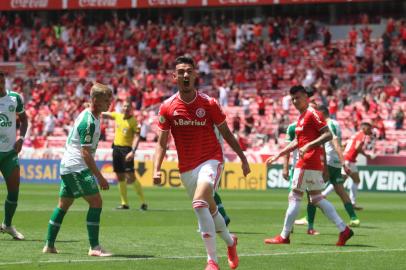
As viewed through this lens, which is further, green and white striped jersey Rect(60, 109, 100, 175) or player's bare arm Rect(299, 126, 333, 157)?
player's bare arm Rect(299, 126, 333, 157)

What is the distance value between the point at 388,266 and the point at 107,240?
4.59m

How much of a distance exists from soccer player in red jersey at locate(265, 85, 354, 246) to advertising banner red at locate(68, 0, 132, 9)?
39178 millimetres

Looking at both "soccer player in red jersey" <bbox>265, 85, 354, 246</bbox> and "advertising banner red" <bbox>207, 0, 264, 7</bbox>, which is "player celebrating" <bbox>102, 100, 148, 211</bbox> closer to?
"soccer player in red jersey" <bbox>265, 85, 354, 246</bbox>

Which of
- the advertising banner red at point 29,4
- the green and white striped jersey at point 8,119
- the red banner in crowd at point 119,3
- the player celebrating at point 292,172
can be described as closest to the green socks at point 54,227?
the green and white striped jersey at point 8,119

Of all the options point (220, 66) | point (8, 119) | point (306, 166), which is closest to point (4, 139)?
point (8, 119)

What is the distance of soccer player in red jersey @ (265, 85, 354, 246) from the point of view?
14.7m

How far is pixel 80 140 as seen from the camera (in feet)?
40.8

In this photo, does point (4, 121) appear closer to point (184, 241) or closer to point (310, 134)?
point (184, 241)

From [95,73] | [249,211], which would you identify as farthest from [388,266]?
[95,73]

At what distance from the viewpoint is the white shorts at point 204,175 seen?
434 inches

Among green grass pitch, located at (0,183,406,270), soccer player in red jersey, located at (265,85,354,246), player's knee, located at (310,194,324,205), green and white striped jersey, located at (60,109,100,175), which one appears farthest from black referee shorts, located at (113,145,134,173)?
green and white striped jersey, located at (60,109,100,175)

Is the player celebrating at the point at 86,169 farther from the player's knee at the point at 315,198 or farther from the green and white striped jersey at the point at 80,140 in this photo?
the player's knee at the point at 315,198

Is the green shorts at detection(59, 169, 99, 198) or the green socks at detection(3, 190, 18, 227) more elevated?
the green shorts at detection(59, 169, 99, 198)

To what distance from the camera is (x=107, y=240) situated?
1484cm
